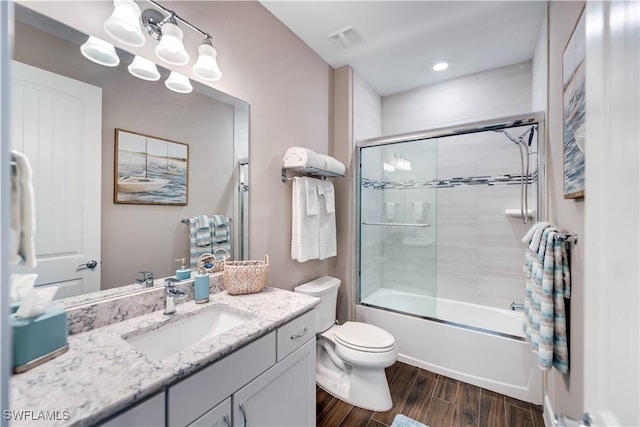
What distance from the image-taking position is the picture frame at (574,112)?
97 centimetres

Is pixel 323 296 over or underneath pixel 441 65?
underneath

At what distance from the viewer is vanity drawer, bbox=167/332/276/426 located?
777 mm

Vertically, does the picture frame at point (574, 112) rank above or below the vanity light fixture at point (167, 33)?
below

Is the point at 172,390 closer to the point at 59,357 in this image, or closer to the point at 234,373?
Answer: the point at 234,373

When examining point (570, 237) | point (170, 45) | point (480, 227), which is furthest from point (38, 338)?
point (480, 227)

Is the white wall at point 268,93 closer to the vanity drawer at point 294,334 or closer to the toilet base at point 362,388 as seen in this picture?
the vanity drawer at point 294,334

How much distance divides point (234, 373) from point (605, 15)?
133 centimetres

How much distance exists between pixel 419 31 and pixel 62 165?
2.27 metres

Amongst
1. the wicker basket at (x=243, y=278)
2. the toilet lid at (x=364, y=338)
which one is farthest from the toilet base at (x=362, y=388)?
the wicker basket at (x=243, y=278)

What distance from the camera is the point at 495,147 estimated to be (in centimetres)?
243

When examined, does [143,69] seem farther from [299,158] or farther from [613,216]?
[613,216]

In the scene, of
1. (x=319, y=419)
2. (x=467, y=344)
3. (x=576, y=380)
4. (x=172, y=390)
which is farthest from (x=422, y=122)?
(x=172, y=390)

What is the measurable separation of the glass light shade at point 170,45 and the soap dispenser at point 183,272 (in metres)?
0.97

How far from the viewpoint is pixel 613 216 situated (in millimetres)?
440
